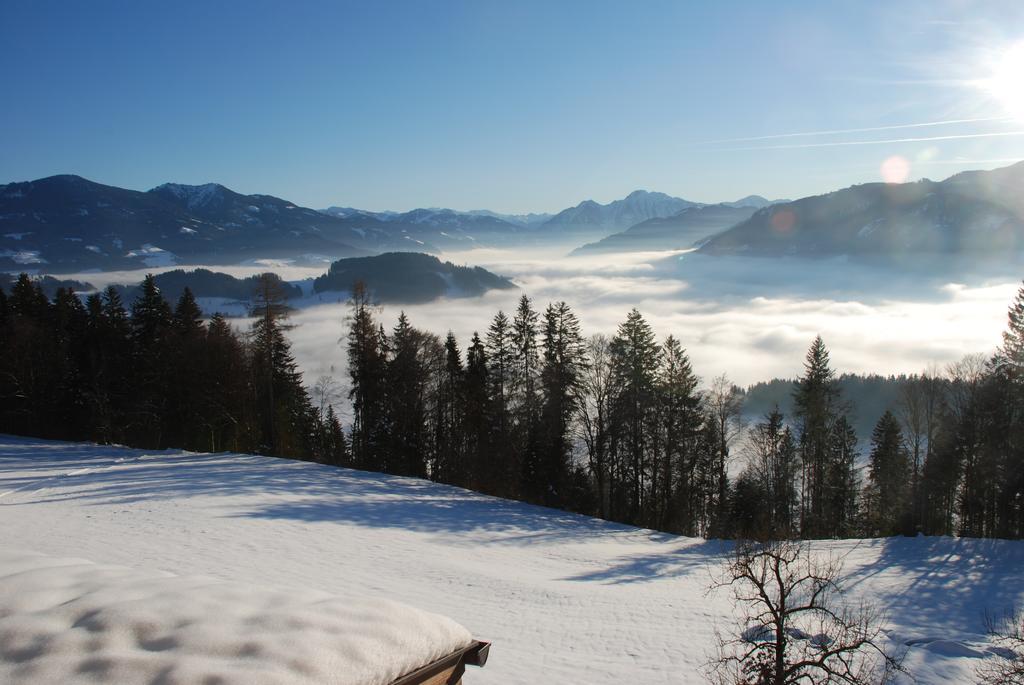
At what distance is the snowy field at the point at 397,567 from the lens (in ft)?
15.4

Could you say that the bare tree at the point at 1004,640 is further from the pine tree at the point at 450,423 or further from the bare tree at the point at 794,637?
the pine tree at the point at 450,423

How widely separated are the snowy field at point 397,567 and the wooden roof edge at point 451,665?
0.60 feet

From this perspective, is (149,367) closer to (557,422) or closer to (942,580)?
(557,422)

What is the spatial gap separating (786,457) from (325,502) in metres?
32.3

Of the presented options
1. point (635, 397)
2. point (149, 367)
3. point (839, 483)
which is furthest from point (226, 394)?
point (839, 483)

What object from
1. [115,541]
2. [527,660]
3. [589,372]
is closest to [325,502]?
[115,541]

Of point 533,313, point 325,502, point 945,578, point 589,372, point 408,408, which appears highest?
point 533,313

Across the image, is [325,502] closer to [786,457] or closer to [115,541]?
[115,541]

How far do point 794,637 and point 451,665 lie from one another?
863cm

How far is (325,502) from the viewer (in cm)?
2441

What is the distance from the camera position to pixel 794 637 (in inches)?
408

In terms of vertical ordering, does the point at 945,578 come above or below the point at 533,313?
below

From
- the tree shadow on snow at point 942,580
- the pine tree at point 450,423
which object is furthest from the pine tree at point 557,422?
the tree shadow on snow at point 942,580

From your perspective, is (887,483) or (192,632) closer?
(192,632)
